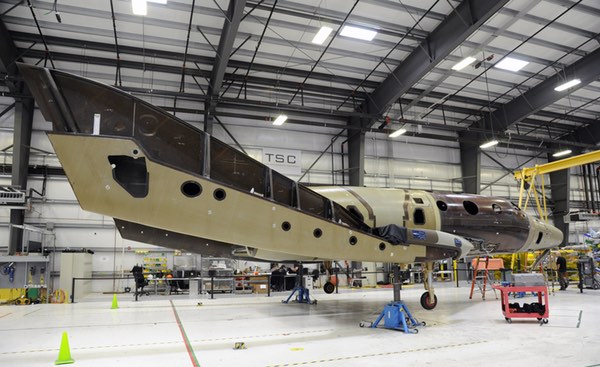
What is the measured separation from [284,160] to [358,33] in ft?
35.4

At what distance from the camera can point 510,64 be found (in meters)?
23.0

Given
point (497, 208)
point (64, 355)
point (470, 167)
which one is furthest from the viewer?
point (470, 167)

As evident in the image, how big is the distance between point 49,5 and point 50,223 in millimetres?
12599

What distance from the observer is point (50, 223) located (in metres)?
24.2

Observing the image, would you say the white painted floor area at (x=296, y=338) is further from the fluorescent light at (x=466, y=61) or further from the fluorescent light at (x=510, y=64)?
the fluorescent light at (x=510, y=64)

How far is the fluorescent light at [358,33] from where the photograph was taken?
19038mm

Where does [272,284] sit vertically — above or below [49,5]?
below

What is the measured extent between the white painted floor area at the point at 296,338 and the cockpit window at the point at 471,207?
2.98m

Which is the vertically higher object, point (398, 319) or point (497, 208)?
point (497, 208)

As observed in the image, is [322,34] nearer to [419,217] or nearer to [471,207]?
[419,217]

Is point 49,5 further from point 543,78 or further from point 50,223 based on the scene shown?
point 543,78

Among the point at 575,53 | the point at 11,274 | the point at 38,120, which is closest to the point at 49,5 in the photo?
the point at 38,120

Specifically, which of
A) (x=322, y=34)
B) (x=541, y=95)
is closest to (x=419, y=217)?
(x=322, y=34)

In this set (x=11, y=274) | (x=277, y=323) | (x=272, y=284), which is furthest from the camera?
(x=272, y=284)
